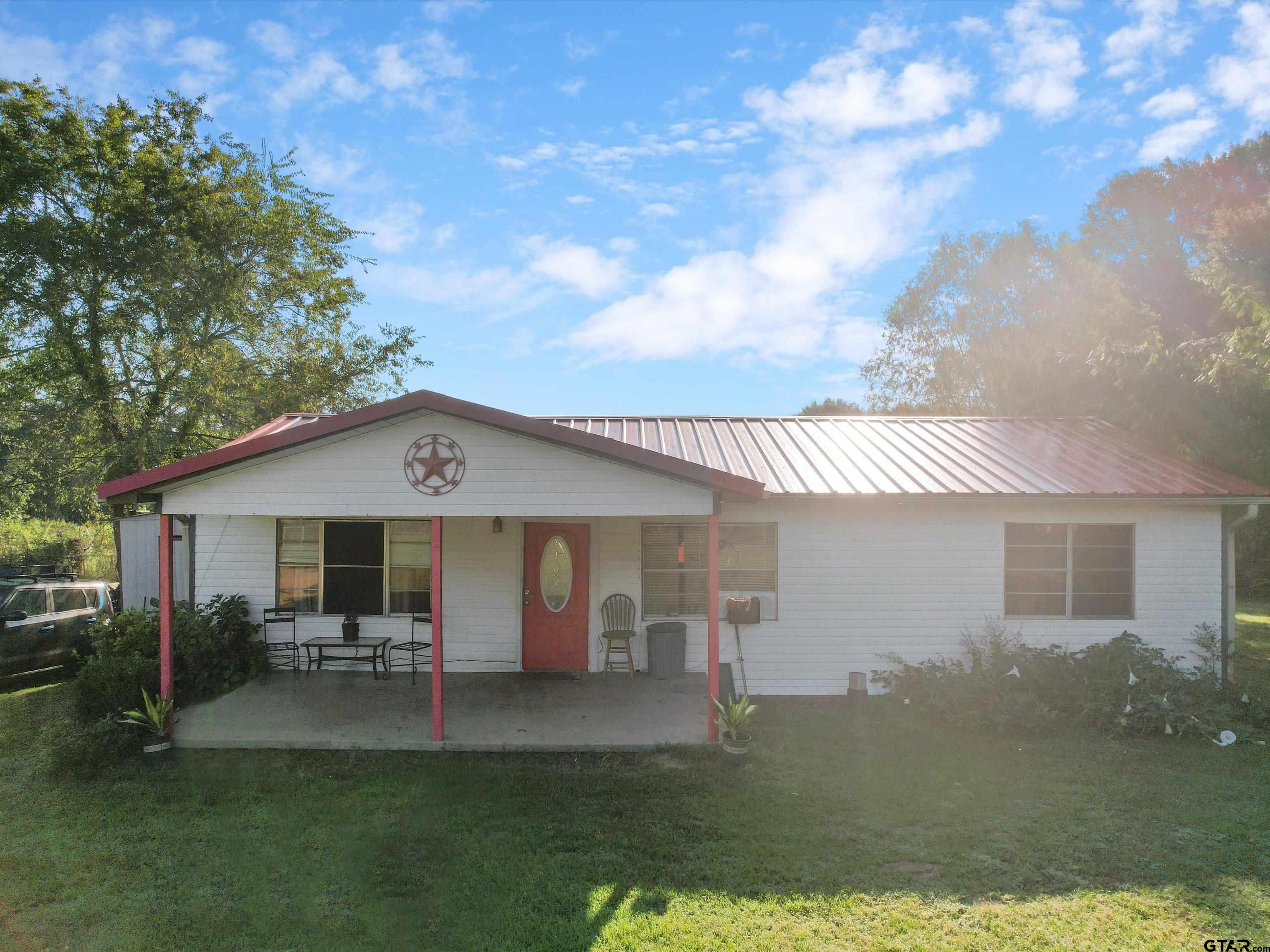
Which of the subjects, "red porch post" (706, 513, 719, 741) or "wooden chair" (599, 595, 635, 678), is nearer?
"red porch post" (706, 513, 719, 741)

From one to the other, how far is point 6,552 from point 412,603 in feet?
53.7

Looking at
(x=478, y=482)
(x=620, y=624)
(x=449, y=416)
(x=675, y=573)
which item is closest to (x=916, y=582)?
(x=675, y=573)

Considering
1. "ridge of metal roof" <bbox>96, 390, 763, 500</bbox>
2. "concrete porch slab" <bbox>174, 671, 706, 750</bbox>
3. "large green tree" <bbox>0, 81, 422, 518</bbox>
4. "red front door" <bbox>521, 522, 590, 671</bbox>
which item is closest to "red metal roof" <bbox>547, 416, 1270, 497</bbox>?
"red front door" <bbox>521, 522, 590, 671</bbox>

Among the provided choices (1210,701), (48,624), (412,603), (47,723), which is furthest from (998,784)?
(48,624)

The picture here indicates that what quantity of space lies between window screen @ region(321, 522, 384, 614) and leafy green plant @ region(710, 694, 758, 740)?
17.6ft

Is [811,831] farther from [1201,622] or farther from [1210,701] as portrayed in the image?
[1201,622]

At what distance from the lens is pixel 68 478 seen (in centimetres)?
1684

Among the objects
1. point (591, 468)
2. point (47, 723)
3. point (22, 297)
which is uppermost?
point (22, 297)

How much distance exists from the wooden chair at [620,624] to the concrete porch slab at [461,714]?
1.02 ft

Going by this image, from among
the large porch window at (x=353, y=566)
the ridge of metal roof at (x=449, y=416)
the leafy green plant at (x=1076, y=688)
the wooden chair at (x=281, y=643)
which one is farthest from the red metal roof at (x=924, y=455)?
the wooden chair at (x=281, y=643)

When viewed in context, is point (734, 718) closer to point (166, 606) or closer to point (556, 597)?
point (556, 597)

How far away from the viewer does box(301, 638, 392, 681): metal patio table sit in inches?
380

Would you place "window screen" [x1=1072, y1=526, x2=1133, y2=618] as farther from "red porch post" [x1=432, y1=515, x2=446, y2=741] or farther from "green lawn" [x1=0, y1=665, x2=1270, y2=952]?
"red porch post" [x1=432, y1=515, x2=446, y2=741]

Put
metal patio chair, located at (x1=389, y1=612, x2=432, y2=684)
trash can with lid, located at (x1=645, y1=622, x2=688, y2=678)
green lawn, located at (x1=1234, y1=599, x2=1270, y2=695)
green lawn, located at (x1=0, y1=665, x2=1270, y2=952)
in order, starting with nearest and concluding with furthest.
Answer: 1. green lawn, located at (x1=0, y1=665, x2=1270, y2=952)
2. trash can with lid, located at (x1=645, y1=622, x2=688, y2=678)
3. metal patio chair, located at (x1=389, y1=612, x2=432, y2=684)
4. green lawn, located at (x1=1234, y1=599, x2=1270, y2=695)
